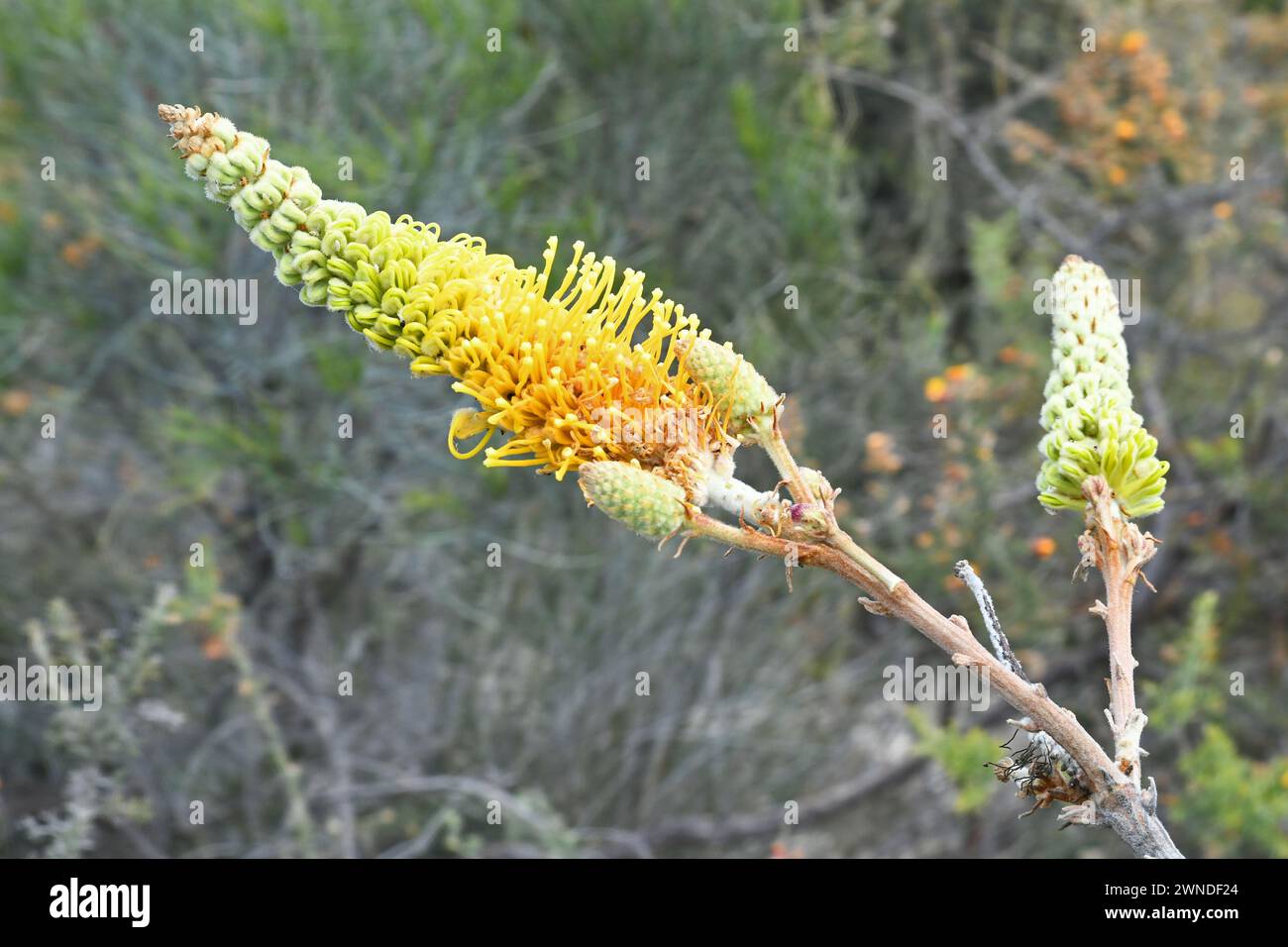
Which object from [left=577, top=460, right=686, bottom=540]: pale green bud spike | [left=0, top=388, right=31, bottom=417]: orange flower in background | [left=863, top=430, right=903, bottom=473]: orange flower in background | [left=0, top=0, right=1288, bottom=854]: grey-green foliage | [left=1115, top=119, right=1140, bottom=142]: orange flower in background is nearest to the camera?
[left=577, top=460, right=686, bottom=540]: pale green bud spike

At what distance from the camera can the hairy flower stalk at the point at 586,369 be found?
142 cm

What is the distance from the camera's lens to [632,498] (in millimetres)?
1393

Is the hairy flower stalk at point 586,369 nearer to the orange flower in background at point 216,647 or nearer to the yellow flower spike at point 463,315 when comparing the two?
the yellow flower spike at point 463,315

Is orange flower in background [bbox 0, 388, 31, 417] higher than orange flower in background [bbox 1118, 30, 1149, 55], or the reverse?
orange flower in background [bbox 1118, 30, 1149, 55]

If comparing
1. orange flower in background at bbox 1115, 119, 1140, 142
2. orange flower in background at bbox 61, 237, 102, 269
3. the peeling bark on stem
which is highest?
orange flower in background at bbox 1115, 119, 1140, 142

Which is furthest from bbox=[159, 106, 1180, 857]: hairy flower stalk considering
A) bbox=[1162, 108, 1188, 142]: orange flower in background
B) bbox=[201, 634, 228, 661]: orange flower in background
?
bbox=[1162, 108, 1188, 142]: orange flower in background

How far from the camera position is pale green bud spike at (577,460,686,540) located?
1.39 m

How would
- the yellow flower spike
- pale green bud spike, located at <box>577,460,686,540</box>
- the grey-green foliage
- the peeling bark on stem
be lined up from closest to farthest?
the peeling bark on stem, pale green bud spike, located at <box>577,460,686,540</box>, the yellow flower spike, the grey-green foliage

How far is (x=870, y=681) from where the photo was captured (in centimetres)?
513

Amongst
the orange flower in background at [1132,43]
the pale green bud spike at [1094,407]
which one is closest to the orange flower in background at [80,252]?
the pale green bud spike at [1094,407]

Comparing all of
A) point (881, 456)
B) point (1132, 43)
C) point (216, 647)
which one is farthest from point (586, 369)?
point (1132, 43)

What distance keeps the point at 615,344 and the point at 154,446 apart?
360 centimetres

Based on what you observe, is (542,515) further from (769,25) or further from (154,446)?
(769,25)

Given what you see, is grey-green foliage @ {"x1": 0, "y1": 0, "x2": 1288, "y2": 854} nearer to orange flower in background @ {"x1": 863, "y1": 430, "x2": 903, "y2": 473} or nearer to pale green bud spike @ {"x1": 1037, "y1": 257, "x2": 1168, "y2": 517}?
orange flower in background @ {"x1": 863, "y1": 430, "x2": 903, "y2": 473}
